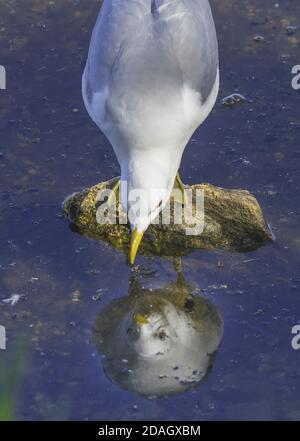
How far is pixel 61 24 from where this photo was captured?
7.74 m

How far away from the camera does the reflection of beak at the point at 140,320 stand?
5543 millimetres

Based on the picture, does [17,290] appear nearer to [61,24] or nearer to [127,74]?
[127,74]

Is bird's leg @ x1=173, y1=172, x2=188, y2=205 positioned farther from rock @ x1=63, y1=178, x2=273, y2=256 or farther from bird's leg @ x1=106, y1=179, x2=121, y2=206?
bird's leg @ x1=106, y1=179, x2=121, y2=206

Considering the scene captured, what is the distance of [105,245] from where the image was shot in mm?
6074

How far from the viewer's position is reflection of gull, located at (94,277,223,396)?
5.27m

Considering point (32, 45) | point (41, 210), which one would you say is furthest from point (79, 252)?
point (32, 45)

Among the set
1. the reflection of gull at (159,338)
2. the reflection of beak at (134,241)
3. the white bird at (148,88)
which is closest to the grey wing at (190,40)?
the white bird at (148,88)

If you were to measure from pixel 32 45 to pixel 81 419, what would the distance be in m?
3.31

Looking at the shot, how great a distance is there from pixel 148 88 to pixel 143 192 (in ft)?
1.92

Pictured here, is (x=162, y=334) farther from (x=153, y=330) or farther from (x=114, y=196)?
(x=114, y=196)

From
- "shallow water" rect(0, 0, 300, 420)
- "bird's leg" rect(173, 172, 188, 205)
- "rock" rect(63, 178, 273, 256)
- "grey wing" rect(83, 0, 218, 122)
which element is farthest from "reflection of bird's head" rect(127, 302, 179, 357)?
"grey wing" rect(83, 0, 218, 122)

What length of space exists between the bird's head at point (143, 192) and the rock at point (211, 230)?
55 centimetres

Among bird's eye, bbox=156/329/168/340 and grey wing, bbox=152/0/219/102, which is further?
grey wing, bbox=152/0/219/102

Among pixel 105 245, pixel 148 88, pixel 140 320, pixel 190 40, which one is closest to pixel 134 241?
pixel 140 320
